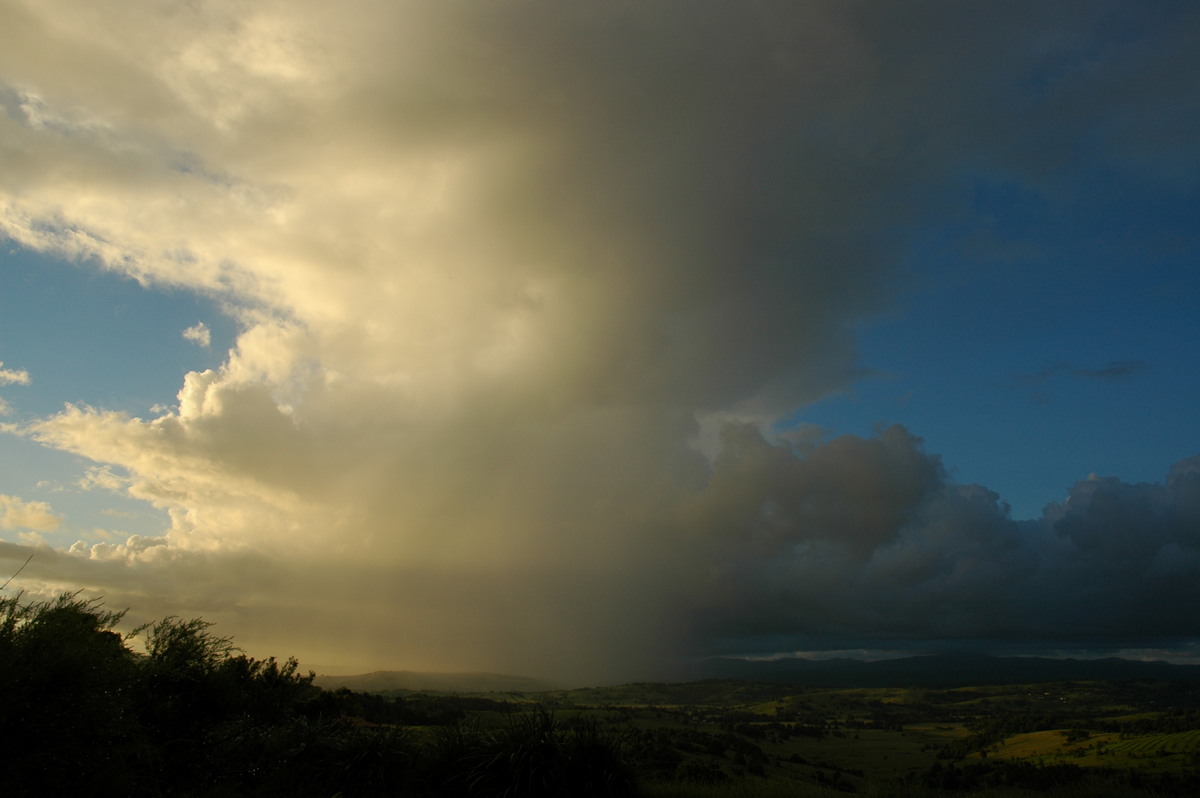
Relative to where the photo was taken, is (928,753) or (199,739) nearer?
(199,739)

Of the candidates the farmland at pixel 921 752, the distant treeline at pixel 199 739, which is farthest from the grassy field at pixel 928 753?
the distant treeline at pixel 199 739

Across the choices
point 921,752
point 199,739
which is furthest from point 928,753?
point 199,739

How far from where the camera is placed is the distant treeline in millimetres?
16812

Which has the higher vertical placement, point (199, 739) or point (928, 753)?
point (199, 739)

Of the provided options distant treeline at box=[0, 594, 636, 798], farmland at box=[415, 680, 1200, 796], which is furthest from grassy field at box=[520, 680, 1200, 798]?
distant treeline at box=[0, 594, 636, 798]

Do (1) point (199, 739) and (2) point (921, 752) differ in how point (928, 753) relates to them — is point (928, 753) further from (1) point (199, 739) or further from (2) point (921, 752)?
(1) point (199, 739)

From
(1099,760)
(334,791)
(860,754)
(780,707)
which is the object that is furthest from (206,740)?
(780,707)

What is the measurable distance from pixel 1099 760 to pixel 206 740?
73587mm

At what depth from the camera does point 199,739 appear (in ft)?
87.8

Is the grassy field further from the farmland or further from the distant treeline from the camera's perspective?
the distant treeline

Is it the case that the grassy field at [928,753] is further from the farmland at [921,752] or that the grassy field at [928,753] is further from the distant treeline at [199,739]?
the distant treeline at [199,739]

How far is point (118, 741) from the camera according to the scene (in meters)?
19.7

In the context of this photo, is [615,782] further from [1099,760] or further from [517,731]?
[1099,760]

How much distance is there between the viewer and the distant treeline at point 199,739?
1681cm
